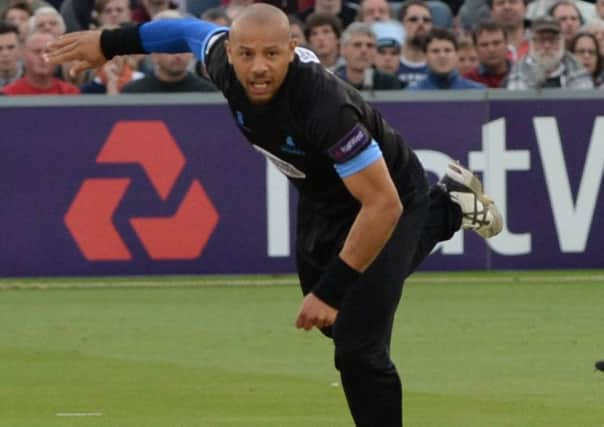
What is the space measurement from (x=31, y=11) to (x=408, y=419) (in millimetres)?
10447

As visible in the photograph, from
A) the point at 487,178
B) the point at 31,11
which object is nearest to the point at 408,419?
the point at 487,178

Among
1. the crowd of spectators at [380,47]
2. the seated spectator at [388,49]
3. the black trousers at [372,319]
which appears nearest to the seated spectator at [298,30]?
the crowd of spectators at [380,47]

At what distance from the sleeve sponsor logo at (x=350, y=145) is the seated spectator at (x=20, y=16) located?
11.1 m

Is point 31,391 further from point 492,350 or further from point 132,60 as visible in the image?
point 132,60

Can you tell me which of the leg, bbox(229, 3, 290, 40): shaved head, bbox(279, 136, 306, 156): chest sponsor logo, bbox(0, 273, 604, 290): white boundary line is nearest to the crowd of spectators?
bbox(0, 273, 604, 290): white boundary line

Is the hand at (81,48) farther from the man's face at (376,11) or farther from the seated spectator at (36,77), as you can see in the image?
the man's face at (376,11)

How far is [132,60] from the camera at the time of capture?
1808 centimetres

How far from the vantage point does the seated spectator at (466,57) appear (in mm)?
17859

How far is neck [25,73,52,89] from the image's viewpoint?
16406 millimetres

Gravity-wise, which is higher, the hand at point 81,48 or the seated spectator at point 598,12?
the hand at point 81,48

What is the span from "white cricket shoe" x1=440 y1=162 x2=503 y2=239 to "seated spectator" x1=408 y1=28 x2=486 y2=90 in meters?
8.19

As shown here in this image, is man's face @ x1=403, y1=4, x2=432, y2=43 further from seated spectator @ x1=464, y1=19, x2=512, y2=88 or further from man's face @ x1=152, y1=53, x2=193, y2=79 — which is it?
man's face @ x1=152, y1=53, x2=193, y2=79

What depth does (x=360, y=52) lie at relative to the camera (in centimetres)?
1662

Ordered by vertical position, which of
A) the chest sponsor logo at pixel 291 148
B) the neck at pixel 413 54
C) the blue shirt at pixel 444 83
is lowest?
the neck at pixel 413 54
